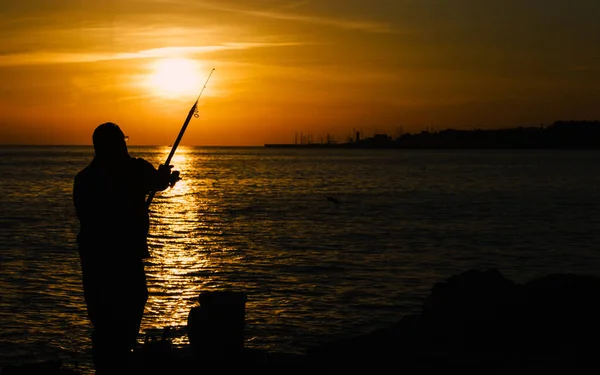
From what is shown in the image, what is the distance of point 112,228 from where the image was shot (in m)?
6.24

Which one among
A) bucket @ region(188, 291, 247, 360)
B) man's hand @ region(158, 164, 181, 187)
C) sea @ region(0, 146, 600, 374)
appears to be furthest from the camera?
sea @ region(0, 146, 600, 374)

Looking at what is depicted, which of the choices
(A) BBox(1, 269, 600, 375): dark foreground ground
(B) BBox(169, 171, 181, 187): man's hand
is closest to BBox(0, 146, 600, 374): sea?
(A) BBox(1, 269, 600, 375): dark foreground ground

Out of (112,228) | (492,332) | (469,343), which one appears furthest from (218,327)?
(492,332)

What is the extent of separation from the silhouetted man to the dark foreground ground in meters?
1.86

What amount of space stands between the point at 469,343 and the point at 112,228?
20.0 ft

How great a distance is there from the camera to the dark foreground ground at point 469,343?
348 inches

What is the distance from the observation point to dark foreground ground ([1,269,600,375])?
8.85 meters

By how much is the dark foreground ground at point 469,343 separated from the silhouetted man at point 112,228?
1.86 meters

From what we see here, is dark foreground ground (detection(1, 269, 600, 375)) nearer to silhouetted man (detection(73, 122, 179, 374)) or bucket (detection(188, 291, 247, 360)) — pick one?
bucket (detection(188, 291, 247, 360))

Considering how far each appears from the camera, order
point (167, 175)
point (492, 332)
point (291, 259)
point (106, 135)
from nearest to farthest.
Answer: point (106, 135) → point (167, 175) → point (492, 332) → point (291, 259)

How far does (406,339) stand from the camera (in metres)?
10.9

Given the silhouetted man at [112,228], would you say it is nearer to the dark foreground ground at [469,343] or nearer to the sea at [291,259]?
the dark foreground ground at [469,343]

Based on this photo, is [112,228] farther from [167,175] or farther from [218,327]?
[218,327]

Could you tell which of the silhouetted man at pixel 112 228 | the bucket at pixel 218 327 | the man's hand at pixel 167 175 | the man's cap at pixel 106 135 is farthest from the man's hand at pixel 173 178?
the bucket at pixel 218 327
